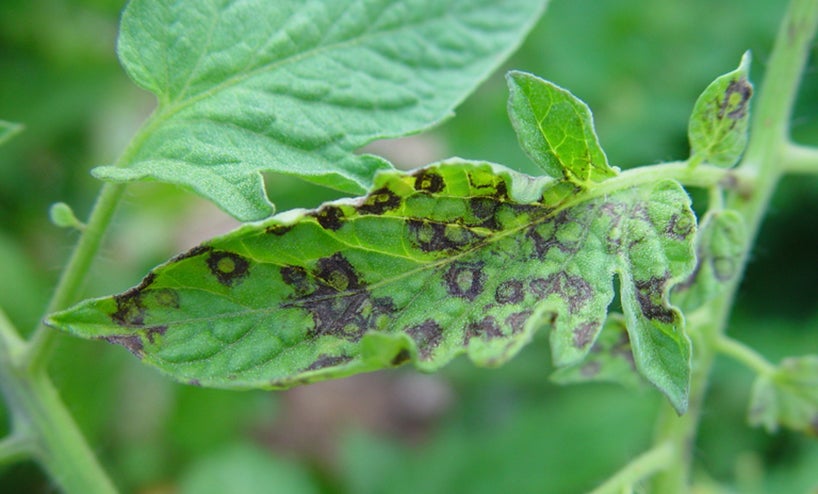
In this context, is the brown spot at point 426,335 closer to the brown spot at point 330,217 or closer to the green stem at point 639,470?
the brown spot at point 330,217

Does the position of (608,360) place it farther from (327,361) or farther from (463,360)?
(463,360)

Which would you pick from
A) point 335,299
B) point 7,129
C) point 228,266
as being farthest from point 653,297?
point 7,129

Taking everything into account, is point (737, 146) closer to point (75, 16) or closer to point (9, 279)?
point (9, 279)

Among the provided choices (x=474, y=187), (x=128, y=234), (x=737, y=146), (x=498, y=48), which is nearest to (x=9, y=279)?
(x=128, y=234)

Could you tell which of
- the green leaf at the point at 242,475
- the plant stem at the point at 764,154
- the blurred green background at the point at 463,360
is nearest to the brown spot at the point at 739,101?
the plant stem at the point at 764,154

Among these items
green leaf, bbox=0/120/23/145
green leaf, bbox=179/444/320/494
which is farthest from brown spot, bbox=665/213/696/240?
green leaf, bbox=179/444/320/494

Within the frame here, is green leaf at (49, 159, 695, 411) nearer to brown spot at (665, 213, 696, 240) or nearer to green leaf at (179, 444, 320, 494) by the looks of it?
brown spot at (665, 213, 696, 240)
